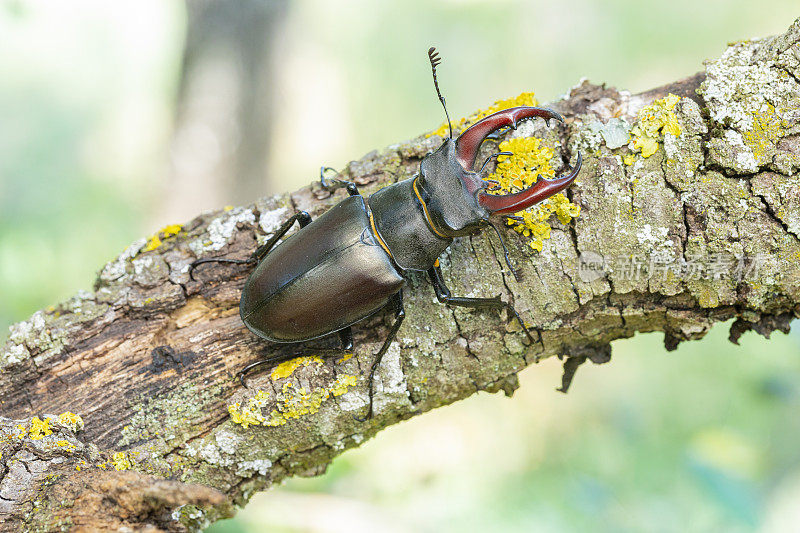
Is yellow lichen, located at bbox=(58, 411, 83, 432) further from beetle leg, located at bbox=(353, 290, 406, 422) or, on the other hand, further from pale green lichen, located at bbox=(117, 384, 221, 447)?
beetle leg, located at bbox=(353, 290, 406, 422)

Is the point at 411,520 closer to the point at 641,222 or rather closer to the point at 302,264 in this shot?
the point at 302,264

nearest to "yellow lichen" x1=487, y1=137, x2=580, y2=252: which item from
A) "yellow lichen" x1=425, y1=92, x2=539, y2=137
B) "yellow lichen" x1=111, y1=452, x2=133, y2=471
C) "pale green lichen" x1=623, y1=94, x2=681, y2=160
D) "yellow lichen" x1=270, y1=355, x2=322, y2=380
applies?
"yellow lichen" x1=425, y1=92, x2=539, y2=137

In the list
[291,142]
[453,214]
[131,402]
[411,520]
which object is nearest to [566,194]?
[453,214]

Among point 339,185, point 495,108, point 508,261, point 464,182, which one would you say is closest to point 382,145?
point 339,185

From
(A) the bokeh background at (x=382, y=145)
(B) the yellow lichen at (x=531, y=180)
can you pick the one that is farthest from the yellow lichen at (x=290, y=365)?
(A) the bokeh background at (x=382, y=145)

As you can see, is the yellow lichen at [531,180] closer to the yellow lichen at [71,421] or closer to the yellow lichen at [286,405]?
the yellow lichen at [286,405]

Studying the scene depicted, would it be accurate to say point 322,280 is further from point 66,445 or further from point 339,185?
point 66,445
